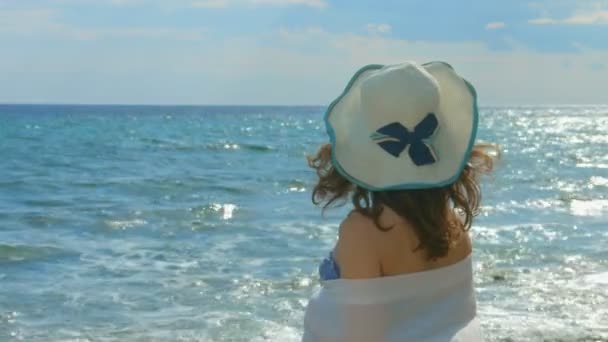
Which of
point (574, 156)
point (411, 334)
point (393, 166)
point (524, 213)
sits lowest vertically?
point (574, 156)

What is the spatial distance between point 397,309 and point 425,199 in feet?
0.90

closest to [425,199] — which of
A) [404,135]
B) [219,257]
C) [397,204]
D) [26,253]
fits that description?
[397,204]

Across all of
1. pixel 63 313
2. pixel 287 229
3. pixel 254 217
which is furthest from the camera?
pixel 254 217

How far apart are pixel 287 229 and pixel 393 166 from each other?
1009cm

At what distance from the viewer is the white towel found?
2.38m

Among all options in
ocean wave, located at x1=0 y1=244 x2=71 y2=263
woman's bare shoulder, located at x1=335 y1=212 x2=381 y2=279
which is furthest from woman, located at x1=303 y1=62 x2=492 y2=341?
ocean wave, located at x1=0 y1=244 x2=71 y2=263

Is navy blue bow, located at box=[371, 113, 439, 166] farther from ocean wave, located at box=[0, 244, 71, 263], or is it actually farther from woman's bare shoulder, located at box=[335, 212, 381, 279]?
ocean wave, located at box=[0, 244, 71, 263]

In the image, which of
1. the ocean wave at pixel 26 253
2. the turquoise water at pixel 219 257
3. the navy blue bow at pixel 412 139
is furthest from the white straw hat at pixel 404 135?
the ocean wave at pixel 26 253

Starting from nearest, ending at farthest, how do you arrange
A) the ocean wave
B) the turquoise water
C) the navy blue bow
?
the navy blue bow
the turquoise water
the ocean wave

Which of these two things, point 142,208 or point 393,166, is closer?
point 393,166

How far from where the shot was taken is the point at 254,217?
13.9 metres

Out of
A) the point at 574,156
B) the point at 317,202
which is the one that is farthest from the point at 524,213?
the point at 574,156

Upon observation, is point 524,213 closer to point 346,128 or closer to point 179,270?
point 179,270

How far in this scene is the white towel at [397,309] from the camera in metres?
2.38
